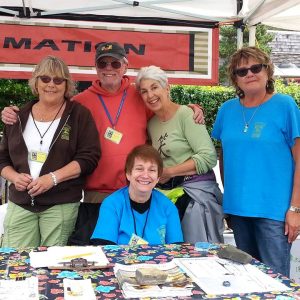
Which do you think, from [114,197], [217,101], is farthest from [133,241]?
[217,101]

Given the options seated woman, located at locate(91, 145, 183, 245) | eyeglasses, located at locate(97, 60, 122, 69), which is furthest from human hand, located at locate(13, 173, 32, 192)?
eyeglasses, located at locate(97, 60, 122, 69)

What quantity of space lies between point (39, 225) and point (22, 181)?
309 millimetres

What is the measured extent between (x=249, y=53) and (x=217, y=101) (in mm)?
8464

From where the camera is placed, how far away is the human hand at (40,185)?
99.3 inches

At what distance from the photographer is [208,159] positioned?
8.95ft

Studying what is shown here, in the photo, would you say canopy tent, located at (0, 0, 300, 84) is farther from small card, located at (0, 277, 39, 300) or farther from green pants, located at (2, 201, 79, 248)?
small card, located at (0, 277, 39, 300)

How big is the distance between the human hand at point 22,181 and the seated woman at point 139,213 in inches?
18.4

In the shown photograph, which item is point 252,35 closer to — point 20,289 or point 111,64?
point 111,64

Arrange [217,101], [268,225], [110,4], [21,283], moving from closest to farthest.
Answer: [21,283], [268,225], [110,4], [217,101]

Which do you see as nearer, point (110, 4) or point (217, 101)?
point (110, 4)

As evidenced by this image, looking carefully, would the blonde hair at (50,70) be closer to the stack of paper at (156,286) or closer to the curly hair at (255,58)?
the curly hair at (255,58)

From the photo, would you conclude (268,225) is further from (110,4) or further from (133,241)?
(110,4)

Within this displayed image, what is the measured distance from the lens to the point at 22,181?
100 inches

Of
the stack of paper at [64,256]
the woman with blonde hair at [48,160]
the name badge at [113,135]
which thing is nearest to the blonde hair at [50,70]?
the woman with blonde hair at [48,160]
